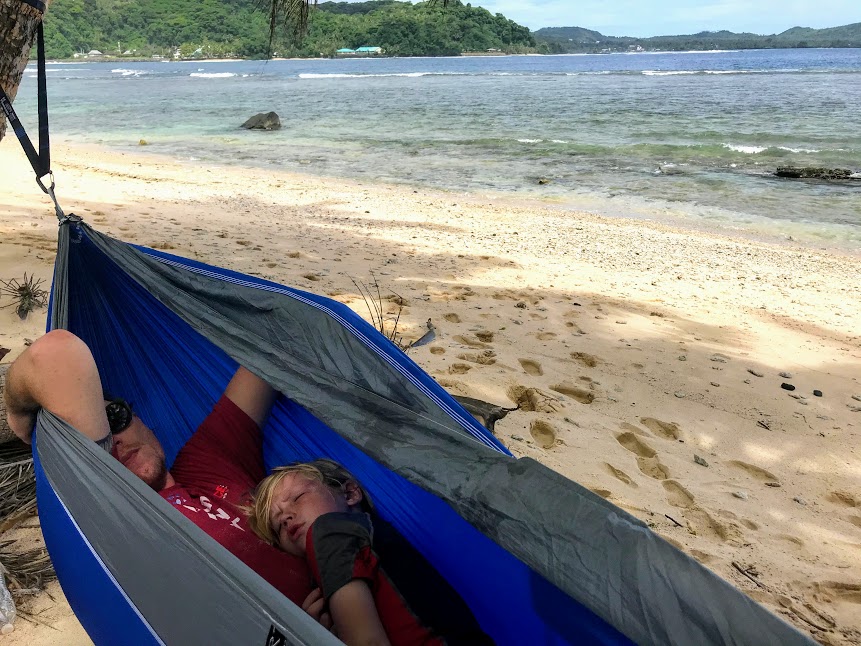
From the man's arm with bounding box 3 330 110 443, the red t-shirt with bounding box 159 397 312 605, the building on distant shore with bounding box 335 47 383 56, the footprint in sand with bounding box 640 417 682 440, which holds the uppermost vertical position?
the building on distant shore with bounding box 335 47 383 56

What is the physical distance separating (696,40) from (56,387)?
314 ft

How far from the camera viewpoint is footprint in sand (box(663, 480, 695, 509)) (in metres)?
1.72

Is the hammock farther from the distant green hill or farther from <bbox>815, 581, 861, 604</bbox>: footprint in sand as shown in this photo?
the distant green hill

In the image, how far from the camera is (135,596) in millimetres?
868

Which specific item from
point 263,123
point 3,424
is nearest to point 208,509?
point 3,424

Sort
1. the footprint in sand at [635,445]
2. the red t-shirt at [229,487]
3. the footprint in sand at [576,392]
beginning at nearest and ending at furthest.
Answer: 1. the red t-shirt at [229,487]
2. the footprint in sand at [635,445]
3. the footprint in sand at [576,392]

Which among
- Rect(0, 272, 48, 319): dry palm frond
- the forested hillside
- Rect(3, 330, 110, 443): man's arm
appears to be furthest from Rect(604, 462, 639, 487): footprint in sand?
the forested hillside

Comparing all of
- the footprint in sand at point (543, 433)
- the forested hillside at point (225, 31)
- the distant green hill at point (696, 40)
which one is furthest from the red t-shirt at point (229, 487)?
the distant green hill at point (696, 40)

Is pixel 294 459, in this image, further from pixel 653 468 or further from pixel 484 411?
pixel 653 468

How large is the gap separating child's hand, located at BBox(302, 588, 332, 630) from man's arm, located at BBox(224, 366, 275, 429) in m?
0.49

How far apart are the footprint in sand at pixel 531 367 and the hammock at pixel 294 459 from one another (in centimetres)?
111

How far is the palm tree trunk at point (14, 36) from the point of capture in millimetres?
1468

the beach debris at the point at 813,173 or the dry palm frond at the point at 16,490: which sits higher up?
the beach debris at the point at 813,173

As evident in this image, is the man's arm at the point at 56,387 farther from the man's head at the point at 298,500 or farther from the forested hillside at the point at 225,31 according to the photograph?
the forested hillside at the point at 225,31
